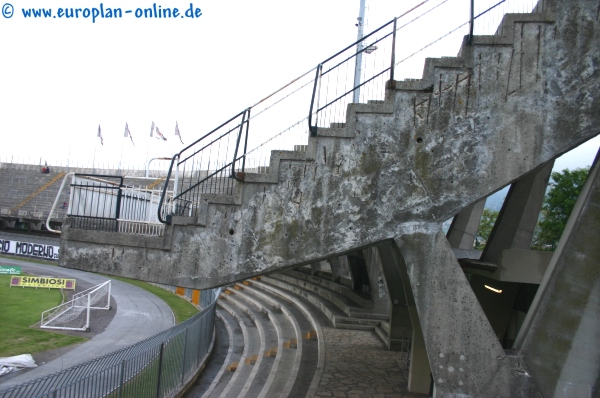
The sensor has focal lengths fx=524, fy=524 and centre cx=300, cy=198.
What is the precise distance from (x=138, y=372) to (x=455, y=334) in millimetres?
6296

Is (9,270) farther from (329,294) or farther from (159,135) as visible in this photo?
(329,294)

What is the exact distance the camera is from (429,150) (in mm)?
5906

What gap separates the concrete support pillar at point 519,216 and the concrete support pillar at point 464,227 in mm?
2923

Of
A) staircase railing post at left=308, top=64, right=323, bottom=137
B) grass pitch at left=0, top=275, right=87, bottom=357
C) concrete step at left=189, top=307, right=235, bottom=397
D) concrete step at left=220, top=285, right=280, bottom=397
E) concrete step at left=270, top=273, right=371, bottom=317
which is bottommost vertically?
grass pitch at left=0, top=275, right=87, bottom=357

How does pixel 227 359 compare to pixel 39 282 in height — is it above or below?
above

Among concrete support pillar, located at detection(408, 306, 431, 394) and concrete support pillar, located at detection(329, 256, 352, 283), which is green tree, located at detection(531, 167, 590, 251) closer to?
concrete support pillar, located at detection(329, 256, 352, 283)

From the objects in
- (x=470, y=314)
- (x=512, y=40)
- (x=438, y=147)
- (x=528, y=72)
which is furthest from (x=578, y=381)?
(x=512, y=40)

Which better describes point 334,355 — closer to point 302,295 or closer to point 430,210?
point 430,210

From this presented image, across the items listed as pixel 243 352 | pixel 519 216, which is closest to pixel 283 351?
pixel 243 352

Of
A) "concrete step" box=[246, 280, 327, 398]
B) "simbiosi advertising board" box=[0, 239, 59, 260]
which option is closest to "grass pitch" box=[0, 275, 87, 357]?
"concrete step" box=[246, 280, 327, 398]

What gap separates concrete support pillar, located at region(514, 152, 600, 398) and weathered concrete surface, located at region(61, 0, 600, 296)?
94 centimetres

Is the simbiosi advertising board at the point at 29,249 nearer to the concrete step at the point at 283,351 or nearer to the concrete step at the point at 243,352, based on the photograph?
the concrete step at the point at 243,352

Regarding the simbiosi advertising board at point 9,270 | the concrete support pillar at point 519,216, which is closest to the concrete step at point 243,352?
the concrete support pillar at point 519,216

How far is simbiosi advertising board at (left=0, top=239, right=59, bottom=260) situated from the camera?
3931 cm
